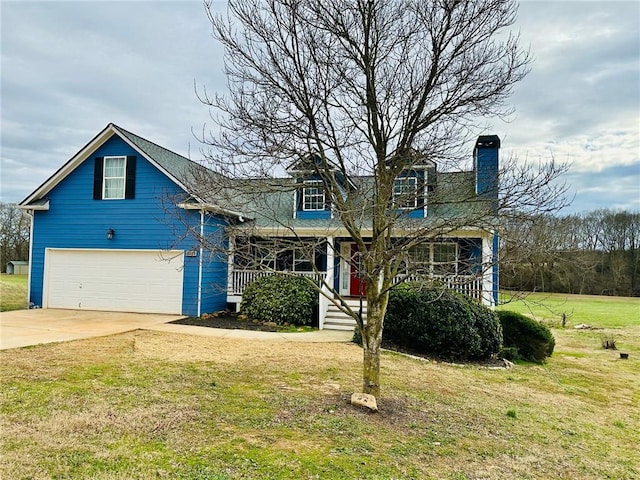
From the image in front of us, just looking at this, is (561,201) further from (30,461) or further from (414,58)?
(30,461)

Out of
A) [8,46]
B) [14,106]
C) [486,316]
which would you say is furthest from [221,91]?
[14,106]

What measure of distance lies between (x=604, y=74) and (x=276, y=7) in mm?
8829

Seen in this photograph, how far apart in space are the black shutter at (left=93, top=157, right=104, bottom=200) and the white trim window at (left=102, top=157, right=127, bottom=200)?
0.33ft

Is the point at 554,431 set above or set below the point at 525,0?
below

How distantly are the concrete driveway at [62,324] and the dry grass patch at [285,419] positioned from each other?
3.69 feet

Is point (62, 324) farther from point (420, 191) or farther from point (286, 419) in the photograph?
point (420, 191)

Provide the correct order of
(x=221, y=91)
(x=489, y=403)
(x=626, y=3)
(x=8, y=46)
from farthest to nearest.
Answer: (x=8, y=46), (x=626, y=3), (x=489, y=403), (x=221, y=91)

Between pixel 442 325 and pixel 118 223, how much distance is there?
1104cm

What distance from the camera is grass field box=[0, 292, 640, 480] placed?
392 cm

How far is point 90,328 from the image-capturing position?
1115 centimetres

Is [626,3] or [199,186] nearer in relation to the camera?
[199,186]

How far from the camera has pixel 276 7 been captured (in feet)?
18.8

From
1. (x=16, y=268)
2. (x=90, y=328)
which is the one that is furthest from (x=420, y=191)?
(x=16, y=268)

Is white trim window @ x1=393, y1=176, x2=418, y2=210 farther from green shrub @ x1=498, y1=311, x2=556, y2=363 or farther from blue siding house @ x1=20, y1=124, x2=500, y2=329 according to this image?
blue siding house @ x1=20, y1=124, x2=500, y2=329
